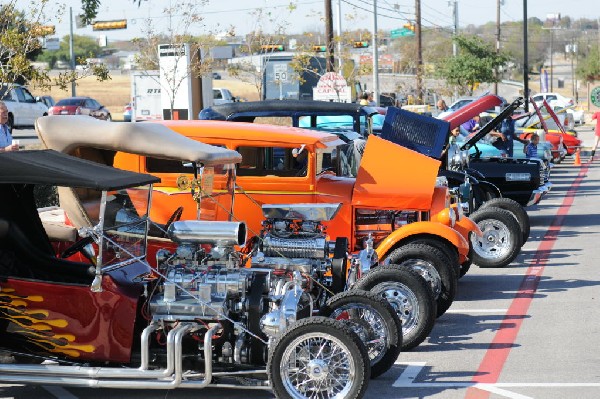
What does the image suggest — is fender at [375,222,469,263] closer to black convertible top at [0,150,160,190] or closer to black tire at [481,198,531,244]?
black tire at [481,198,531,244]

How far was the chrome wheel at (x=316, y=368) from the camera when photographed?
7414 millimetres

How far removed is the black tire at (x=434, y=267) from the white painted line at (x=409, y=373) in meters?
1.59

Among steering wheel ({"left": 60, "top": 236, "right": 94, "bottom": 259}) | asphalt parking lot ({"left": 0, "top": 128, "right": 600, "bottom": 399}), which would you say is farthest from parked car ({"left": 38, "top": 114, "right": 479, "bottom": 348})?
steering wheel ({"left": 60, "top": 236, "right": 94, "bottom": 259})

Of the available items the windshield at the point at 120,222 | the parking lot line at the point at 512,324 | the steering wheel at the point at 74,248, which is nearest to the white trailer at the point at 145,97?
the parking lot line at the point at 512,324

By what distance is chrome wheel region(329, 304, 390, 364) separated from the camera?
8.09 metres

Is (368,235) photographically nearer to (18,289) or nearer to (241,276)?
(241,276)

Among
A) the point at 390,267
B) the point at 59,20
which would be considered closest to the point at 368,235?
the point at 390,267

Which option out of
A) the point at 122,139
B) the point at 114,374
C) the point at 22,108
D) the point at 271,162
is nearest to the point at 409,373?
the point at 114,374

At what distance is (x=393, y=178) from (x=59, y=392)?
463cm

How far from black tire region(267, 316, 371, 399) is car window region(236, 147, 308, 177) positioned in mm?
4180

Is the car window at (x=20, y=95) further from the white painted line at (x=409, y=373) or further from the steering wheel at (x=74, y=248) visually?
the white painted line at (x=409, y=373)

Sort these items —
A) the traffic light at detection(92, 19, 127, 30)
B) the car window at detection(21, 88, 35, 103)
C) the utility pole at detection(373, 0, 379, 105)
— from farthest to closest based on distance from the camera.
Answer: the traffic light at detection(92, 19, 127, 30), the car window at detection(21, 88, 35, 103), the utility pole at detection(373, 0, 379, 105)

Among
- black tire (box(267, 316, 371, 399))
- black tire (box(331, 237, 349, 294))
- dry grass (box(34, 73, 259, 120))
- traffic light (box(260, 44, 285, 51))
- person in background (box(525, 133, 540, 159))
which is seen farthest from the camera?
dry grass (box(34, 73, 259, 120))

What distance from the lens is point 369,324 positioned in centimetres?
809
